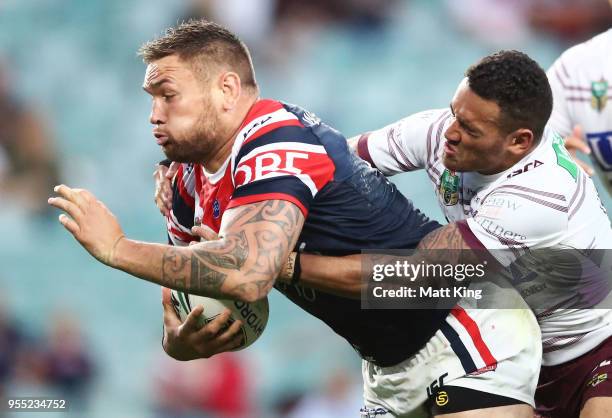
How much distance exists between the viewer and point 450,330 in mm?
4434

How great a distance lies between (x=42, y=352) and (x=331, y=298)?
5.10 metres

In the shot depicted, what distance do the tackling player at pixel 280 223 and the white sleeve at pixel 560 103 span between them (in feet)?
5.79

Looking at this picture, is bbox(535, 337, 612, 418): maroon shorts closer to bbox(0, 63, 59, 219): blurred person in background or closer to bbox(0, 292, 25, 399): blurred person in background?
bbox(0, 292, 25, 399): blurred person in background

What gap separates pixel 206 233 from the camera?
410 cm

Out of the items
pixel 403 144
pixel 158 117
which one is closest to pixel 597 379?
pixel 403 144

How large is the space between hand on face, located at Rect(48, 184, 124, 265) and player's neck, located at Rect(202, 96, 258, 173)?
0.66 m

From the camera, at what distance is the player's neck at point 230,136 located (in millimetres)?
4164

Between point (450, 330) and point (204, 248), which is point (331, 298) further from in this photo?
point (204, 248)

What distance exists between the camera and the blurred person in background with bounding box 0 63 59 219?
30.2 ft

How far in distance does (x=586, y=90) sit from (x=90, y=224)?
3.36 m

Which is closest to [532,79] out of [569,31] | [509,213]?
[509,213]

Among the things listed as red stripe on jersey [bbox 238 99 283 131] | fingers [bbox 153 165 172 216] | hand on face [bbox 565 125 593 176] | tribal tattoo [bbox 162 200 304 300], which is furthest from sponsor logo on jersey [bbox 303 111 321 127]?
hand on face [bbox 565 125 593 176]

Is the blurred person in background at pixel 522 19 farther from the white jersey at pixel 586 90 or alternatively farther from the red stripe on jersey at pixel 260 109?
the red stripe on jersey at pixel 260 109

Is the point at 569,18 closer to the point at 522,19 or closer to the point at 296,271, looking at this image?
the point at 522,19
